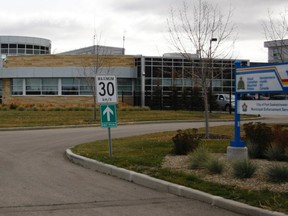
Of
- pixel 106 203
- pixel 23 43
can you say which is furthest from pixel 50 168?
pixel 23 43

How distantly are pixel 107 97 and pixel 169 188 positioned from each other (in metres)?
4.08

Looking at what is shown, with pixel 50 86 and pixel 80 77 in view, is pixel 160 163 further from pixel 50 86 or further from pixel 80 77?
pixel 50 86

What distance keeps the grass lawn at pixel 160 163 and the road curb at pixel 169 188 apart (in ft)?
0.62

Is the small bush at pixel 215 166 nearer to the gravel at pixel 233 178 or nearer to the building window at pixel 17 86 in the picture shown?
the gravel at pixel 233 178

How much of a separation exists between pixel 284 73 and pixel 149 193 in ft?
12.0

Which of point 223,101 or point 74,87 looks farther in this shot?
point 74,87

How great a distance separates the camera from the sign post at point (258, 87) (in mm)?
9466

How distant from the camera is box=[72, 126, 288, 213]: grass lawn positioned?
7105 mm

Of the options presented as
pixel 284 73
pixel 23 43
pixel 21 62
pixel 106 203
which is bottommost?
pixel 106 203

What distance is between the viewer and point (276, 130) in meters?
12.2

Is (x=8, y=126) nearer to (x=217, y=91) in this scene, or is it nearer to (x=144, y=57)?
(x=144, y=57)

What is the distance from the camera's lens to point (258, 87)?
33.3ft

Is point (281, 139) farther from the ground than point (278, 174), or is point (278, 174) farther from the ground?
point (281, 139)

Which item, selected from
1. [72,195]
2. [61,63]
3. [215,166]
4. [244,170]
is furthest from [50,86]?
[244,170]
